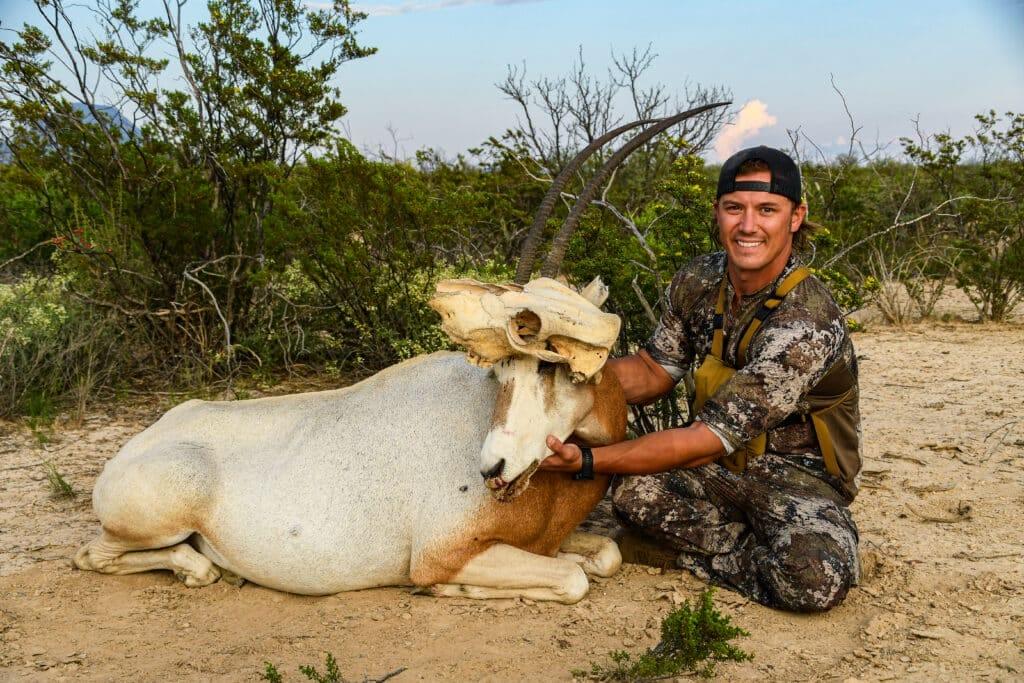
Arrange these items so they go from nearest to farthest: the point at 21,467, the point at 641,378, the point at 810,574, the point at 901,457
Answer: the point at 810,574 < the point at 641,378 < the point at 901,457 < the point at 21,467

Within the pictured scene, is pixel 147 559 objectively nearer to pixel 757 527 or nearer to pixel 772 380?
pixel 757 527

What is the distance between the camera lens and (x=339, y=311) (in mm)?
8281

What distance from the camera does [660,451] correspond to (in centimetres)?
371

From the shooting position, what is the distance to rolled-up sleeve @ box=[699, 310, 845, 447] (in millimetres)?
3752

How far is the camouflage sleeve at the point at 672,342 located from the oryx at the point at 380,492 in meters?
0.50

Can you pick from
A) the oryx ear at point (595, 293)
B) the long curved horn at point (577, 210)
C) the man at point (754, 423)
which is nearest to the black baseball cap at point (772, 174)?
the man at point (754, 423)

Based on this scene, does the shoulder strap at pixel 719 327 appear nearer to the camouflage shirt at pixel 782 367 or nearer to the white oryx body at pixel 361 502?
the camouflage shirt at pixel 782 367

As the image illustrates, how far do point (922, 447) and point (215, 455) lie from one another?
4524 millimetres

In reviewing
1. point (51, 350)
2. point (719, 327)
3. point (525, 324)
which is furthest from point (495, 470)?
point (51, 350)

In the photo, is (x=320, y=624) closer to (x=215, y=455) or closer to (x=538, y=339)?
(x=215, y=455)

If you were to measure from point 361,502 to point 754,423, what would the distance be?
1.74m

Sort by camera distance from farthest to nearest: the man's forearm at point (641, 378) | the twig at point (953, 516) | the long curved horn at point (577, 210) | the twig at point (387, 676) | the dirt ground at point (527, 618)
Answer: the twig at point (953, 516), the man's forearm at point (641, 378), the long curved horn at point (577, 210), the dirt ground at point (527, 618), the twig at point (387, 676)

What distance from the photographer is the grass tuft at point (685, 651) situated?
298 cm

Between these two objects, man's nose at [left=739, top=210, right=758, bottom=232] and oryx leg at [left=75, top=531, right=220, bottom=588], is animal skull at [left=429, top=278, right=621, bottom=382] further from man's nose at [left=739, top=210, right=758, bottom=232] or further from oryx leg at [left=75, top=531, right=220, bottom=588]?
oryx leg at [left=75, top=531, right=220, bottom=588]
